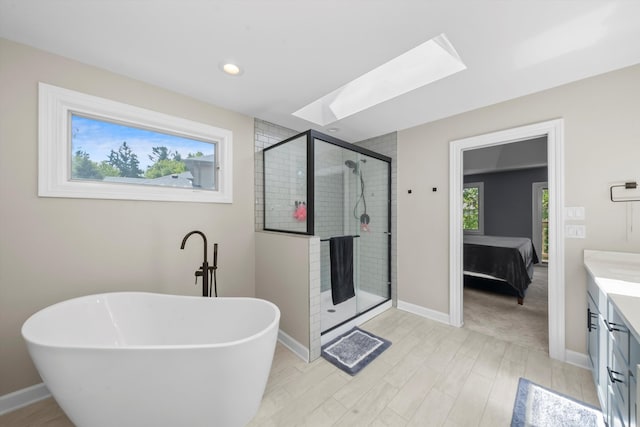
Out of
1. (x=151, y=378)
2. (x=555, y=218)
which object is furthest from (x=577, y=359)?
(x=151, y=378)

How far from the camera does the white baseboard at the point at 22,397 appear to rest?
1.54 meters

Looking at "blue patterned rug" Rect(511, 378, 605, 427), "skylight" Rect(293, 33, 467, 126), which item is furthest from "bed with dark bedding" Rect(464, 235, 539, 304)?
"skylight" Rect(293, 33, 467, 126)

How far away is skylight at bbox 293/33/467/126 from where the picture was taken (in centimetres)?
189

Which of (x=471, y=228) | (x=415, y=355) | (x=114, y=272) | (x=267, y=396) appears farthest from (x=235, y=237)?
(x=471, y=228)

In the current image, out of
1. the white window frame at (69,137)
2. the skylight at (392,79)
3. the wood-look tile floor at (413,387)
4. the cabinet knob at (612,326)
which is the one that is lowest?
the wood-look tile floor at (413,387)

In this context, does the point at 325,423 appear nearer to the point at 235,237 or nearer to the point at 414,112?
the point at 235,237

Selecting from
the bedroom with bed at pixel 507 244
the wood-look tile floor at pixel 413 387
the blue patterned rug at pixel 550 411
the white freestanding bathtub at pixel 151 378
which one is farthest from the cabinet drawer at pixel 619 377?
the white freestanding bathtub at pixel 151 378

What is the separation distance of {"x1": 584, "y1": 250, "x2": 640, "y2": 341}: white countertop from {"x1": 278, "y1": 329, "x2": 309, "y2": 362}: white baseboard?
1.96m

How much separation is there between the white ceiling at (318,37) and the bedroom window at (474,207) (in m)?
5.10

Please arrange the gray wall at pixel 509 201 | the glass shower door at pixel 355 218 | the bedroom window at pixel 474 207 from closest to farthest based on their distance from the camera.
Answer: the glass shower door at pixel 355 218
the gray wall at pixel 509 201
the bedroom window at pixel 474 207

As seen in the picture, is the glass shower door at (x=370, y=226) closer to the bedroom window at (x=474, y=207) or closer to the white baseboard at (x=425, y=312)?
the white baseboard at (x=425, y=312)

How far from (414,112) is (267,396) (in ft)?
9.68

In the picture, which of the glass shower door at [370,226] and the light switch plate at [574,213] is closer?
the light switch plate at [574,213]

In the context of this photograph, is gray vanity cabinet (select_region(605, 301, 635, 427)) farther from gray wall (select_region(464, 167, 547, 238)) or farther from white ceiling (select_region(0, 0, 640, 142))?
gray wall (select_region(464, 167, 547, 238))
